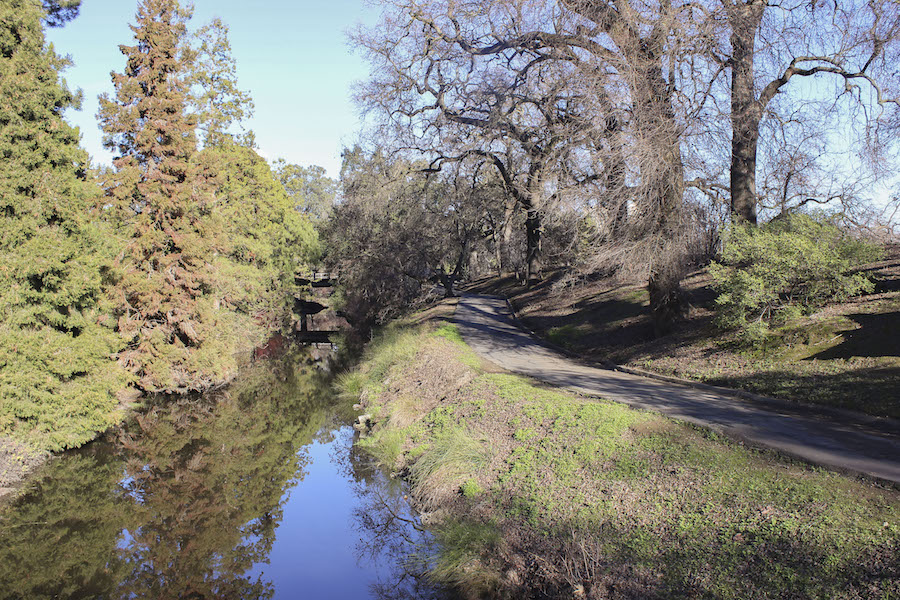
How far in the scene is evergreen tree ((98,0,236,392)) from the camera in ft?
64.2

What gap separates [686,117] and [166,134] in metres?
16.7

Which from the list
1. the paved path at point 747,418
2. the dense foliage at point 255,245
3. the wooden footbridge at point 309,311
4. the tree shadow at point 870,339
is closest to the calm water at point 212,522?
the paved path at point 747,418

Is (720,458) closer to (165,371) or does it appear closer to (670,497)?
(670,497)

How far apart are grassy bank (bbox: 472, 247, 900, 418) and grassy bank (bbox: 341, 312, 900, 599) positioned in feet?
10.6

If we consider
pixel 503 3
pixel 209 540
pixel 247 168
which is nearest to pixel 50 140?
pixel 209 540

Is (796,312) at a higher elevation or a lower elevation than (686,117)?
lower

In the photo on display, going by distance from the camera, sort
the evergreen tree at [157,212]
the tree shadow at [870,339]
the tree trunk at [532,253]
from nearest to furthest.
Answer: the tree shadow at [870,339] → the evergreen tree at [157,212] → the tree trunk at [532,253]

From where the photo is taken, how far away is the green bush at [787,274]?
13266mm

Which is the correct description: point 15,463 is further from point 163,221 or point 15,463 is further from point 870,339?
point 870,339

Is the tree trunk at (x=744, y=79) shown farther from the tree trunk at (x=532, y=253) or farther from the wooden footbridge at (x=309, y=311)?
the wooden footbridge at (x=309, y=311)

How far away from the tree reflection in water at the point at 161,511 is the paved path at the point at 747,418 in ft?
23.4

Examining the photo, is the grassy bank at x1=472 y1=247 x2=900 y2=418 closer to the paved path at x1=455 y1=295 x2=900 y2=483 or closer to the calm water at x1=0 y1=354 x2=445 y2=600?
the paved path at x1=455 y1=295 x2=900 y2=483

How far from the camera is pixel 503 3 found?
19.2m

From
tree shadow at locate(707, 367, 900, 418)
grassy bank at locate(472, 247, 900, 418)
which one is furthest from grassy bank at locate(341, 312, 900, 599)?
grassy bank at locate(472, 247, 900, 418)
